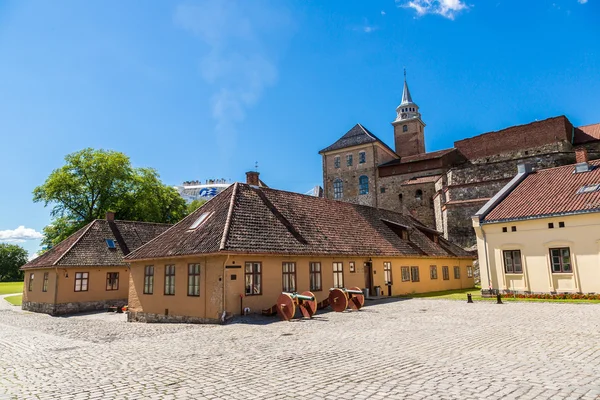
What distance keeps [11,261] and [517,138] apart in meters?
95.5

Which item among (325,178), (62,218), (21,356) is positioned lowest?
(21,356)

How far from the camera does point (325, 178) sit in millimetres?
60844

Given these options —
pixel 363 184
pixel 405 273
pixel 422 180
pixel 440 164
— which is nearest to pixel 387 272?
pixel 405 273

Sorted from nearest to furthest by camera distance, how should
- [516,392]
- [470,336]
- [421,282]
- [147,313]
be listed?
[516,392], [470,336], [147,313], [421,282]

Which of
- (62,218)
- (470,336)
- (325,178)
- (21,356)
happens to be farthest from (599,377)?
(325,178)

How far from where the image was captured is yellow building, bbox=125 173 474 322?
1516 cm

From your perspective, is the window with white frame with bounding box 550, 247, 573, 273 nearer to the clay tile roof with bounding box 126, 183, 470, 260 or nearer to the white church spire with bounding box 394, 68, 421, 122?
the clay tile roof with bounding box 126, 183, 470, 260

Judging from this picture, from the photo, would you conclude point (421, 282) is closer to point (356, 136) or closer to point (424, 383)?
point (424, 383)

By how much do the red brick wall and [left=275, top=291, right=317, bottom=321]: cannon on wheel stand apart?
4348 cm

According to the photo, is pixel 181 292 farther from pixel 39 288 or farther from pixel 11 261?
pixel 11 261

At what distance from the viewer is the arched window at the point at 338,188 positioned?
195 feet

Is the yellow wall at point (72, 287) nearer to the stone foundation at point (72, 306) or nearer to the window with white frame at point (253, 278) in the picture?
the stone foundation at point (72, 306)

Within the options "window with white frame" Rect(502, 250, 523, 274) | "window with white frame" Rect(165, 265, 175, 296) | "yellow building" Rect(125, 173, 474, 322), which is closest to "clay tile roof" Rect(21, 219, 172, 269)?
"yellow building" Rect(125, 173, 474, 322)

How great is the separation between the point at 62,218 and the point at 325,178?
35.3 metres
